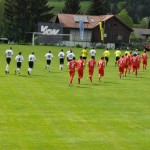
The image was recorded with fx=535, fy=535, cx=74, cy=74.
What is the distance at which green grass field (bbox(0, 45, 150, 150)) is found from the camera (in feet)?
56.8

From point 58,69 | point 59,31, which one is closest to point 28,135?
point 58,69

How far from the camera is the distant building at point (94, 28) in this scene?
387 ft

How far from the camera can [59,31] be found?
10550 centimetres

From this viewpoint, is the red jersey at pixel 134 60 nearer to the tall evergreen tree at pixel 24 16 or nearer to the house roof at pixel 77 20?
the house roof at pixel 77 20

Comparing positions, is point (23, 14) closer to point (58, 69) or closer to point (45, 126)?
point (58, 69)

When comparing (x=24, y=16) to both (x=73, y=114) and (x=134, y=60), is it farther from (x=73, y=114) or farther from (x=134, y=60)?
(x=73, y=114)

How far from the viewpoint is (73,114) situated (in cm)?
2261

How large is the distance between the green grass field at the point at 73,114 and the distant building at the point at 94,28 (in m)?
81.2

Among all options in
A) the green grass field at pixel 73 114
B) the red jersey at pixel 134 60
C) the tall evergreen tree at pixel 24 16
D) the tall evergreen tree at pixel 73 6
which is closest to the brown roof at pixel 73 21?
the tall evergreen tree at pixel 24 16

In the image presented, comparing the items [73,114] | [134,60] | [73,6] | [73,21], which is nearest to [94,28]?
[73,21]

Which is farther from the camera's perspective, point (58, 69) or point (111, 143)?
point (58, 69)

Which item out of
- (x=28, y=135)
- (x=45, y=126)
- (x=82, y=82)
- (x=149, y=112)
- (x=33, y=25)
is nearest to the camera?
(x=28, y=135)

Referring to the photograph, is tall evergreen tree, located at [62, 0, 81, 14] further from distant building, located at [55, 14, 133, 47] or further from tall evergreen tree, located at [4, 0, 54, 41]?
distant building, located at [55, 14, 133, 47]

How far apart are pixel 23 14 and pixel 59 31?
18849mm
